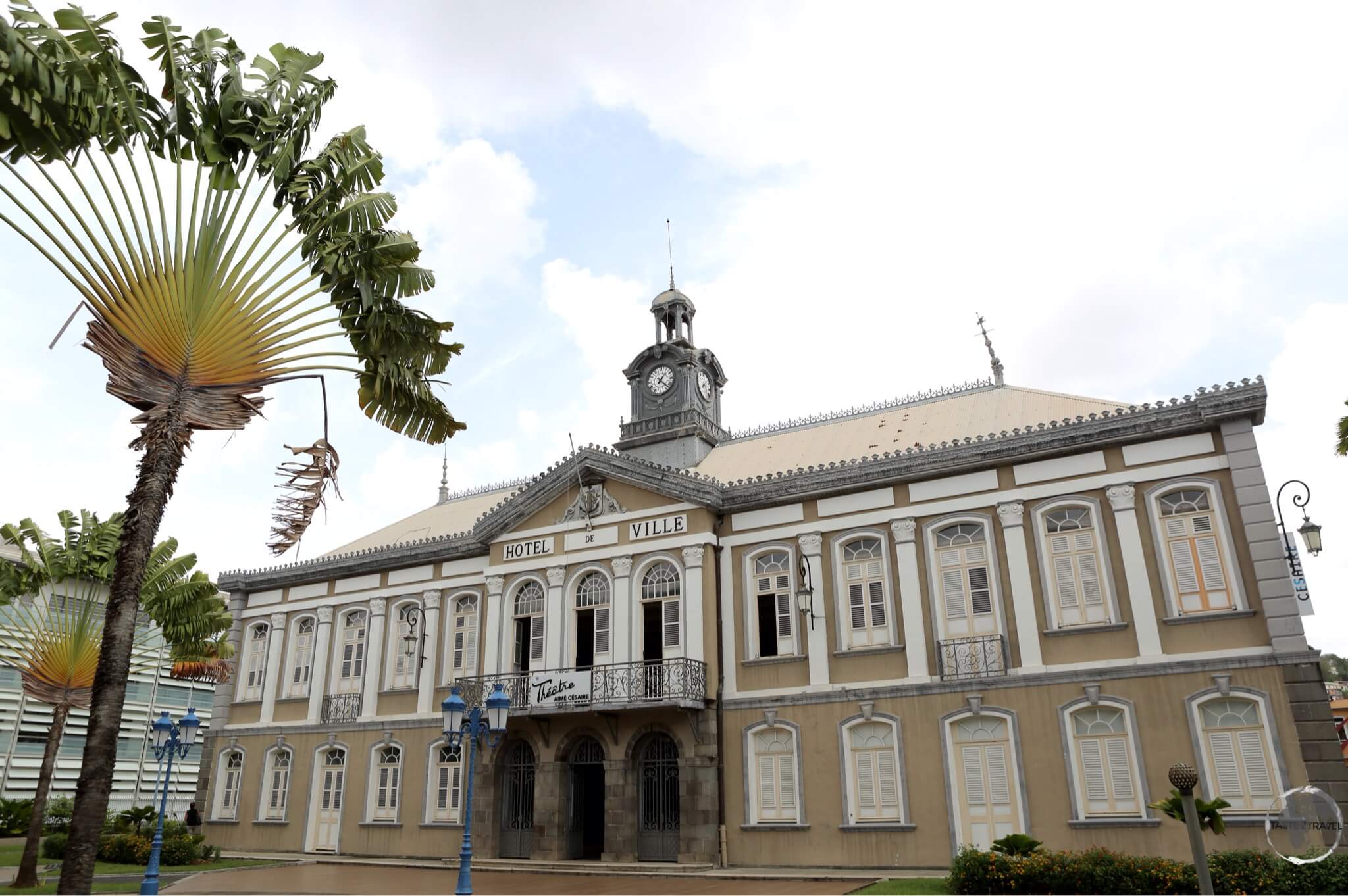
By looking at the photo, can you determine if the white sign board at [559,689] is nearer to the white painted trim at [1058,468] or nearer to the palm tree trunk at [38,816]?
the palm tree trunk at [38,816]

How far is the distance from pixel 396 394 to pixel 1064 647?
13977mm

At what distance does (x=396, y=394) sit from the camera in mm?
12938

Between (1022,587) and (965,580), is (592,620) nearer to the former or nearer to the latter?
(965,580)

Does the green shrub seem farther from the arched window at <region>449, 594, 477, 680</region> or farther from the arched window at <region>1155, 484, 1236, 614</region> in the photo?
the arched window at <region>1155, 484, 1236, 614</region>

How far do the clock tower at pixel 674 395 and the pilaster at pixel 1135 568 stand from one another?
12698 millimetres

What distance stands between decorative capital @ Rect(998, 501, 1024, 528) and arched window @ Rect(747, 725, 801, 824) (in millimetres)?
6593

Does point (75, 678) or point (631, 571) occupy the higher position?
point (631, 571)

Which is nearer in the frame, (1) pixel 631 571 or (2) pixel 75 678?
(2) pixel 75 678

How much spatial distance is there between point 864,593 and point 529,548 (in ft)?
30.7

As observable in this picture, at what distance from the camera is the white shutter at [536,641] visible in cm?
2450

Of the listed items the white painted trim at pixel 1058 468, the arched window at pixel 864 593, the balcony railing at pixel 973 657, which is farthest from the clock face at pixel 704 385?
the balcony railing at pixel 973 657

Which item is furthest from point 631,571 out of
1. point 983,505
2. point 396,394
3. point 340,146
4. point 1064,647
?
point 340,146

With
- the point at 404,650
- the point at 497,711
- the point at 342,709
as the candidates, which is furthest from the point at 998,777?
the point at 342,709

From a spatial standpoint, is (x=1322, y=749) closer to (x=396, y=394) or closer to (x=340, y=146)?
(x=396, y=394)
